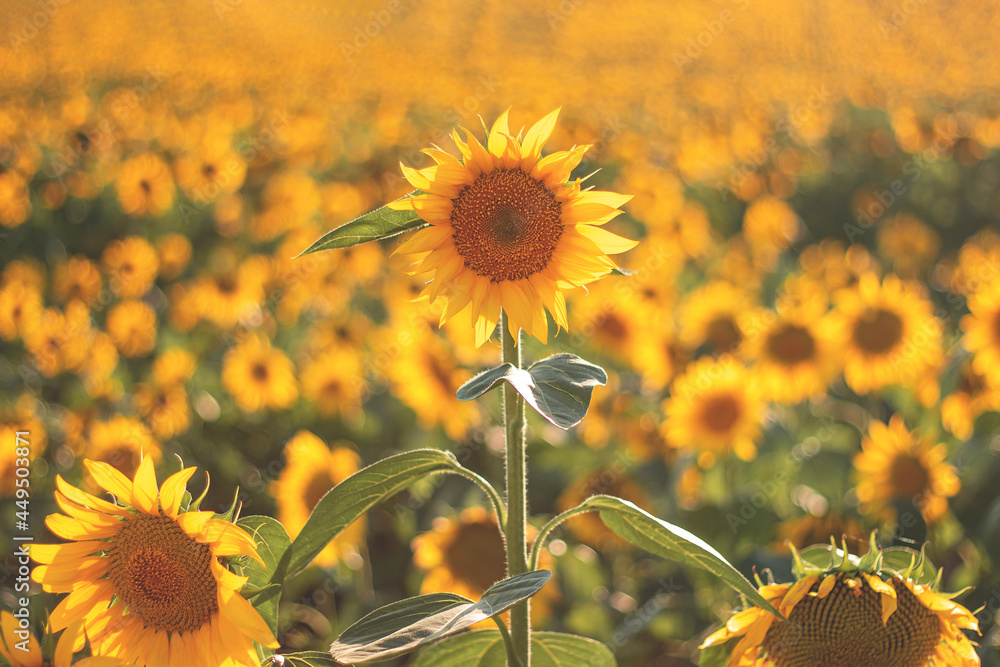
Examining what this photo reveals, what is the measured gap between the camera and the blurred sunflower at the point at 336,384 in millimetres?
3105

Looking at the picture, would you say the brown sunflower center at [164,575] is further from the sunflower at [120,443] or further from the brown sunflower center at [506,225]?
the sunflower at [120,443]

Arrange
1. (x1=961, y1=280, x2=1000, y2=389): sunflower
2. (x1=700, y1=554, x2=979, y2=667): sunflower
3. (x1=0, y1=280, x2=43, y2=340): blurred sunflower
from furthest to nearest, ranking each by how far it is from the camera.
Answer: (x1=0, y1=280, x2=43, y2=340): blurred sunflower → (x1=961, y1=280, x2=1000, y2=389): sunflower → (x1=700, y1=554, x2=979, y2=667): sunflower

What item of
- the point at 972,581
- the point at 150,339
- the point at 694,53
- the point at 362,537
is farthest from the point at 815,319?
the point at 694,53

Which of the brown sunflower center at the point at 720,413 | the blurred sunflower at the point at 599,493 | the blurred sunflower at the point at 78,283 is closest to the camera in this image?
the blurred sunflower at the point at 599,493

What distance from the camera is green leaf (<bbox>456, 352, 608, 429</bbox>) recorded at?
0.79m

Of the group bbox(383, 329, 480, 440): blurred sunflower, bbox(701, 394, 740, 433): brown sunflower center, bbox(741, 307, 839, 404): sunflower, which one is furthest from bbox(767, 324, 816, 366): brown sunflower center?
bbox(383, 329, 480, 440): blurred sunflower

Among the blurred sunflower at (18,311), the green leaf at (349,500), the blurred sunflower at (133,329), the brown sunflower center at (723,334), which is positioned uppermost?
the blurred sunflower at (18,311)

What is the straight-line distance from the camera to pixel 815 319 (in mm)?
2873

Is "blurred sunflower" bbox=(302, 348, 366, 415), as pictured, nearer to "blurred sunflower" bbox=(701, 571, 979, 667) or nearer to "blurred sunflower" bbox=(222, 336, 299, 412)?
"blurred sunflower" bbox=(222, 336, 299, 412)

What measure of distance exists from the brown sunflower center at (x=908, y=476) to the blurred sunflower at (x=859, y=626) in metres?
0.99

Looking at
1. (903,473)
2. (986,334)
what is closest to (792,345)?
(986,334)

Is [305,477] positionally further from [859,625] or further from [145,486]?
[859,625]

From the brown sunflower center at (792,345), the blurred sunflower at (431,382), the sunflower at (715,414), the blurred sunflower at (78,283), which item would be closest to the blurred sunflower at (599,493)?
the sunflower at (715,414)

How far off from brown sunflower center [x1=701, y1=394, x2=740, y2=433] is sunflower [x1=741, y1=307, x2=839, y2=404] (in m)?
0.27
